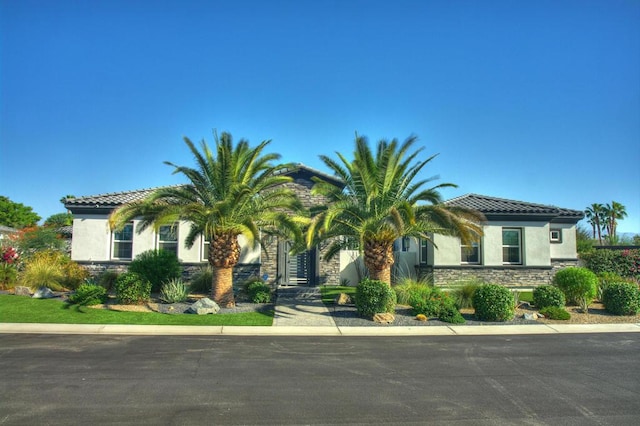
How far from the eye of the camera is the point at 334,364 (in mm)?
8938

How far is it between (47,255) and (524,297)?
2030 cm

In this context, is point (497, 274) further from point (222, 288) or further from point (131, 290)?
point (131, 290)

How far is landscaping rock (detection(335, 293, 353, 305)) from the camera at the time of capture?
53.8ft

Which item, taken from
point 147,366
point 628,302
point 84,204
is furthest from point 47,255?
point 628,302

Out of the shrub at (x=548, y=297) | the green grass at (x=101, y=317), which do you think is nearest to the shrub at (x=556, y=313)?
the shrub at (x=548, y=297)

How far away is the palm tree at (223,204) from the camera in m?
14.4

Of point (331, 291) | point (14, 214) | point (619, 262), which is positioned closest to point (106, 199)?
point (331, 291)

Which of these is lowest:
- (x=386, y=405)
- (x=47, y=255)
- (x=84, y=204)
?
(x=386, y=405)

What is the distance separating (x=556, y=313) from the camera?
14.2m

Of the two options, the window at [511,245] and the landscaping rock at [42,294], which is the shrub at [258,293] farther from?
the window at [511,245]

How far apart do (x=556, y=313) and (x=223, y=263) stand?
36.1ft

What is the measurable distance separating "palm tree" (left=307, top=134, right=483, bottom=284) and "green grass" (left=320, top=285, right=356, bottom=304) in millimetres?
2312

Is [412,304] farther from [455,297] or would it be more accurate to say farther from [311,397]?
[311,397]

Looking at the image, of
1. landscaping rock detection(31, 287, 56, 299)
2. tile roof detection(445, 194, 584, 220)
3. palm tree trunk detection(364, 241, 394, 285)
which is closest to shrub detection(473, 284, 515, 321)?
palm tree trunk detection(364, 241, 394, 285)
